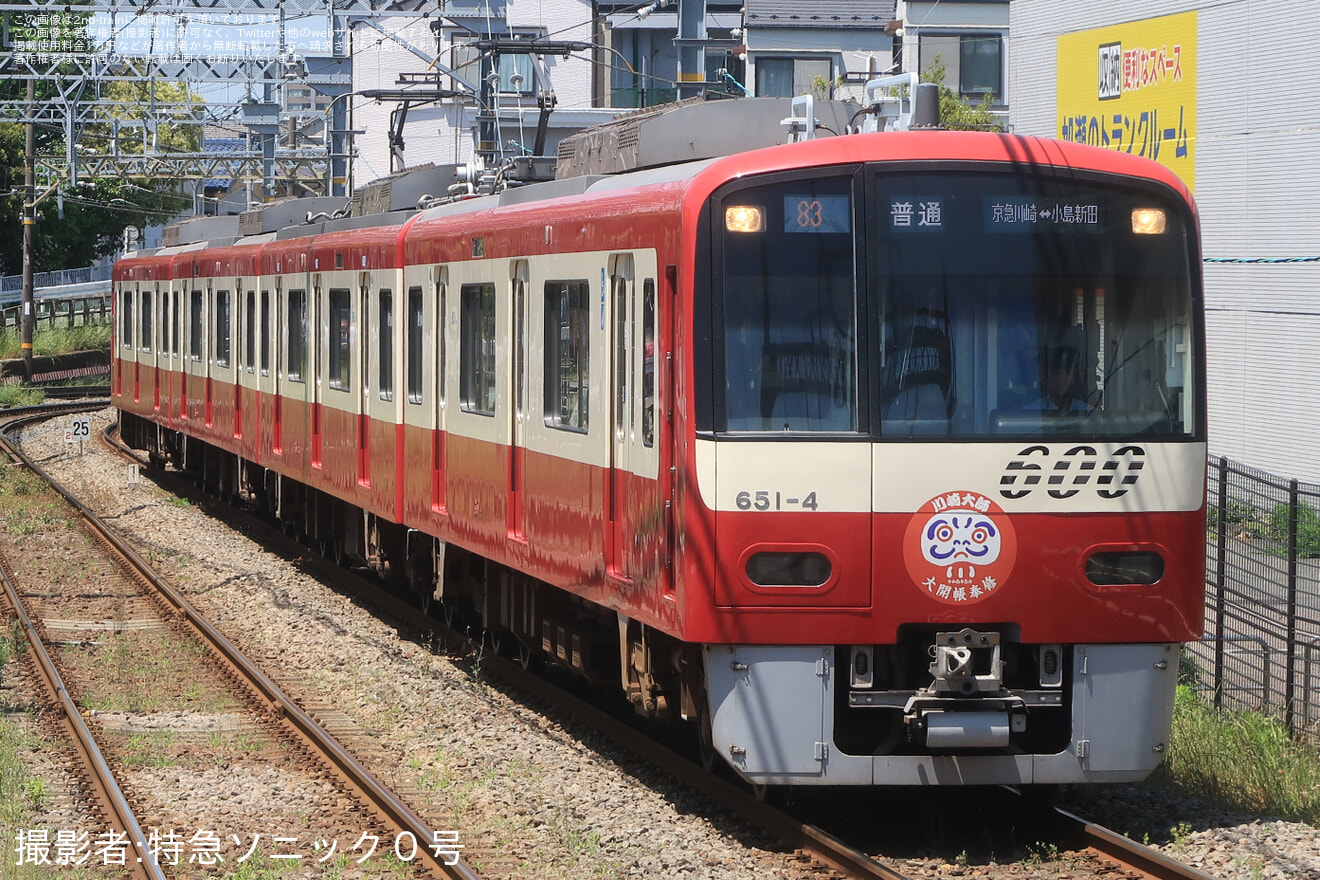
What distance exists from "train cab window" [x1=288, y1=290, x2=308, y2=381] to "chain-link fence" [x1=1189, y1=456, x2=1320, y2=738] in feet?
26.7

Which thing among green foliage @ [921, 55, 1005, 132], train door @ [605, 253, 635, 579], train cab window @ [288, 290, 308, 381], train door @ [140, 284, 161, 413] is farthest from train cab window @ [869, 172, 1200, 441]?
green foliage @ [921, 55, 1005, 132]

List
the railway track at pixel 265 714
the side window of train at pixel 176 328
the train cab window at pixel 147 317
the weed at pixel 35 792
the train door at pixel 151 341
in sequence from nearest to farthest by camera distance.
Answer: the railway track at pixel 265 714, the weed at pixel 35 792, the side window of train at pixel 176 328, the train door at pixel 151 341, the train cab window at pixel 147 317

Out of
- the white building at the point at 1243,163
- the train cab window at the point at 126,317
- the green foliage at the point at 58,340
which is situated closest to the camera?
the white building at the point at 1243,163

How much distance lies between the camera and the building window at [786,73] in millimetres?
40750

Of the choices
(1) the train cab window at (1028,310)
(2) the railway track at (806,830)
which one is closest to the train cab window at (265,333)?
(2) the railway track at (806,830)

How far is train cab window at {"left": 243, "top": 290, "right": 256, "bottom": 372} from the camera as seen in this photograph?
1852 centimetres

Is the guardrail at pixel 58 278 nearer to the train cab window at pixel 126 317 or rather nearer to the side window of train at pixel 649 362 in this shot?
the train cab window at pixel 126 317

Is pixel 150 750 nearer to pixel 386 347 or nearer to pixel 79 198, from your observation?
pixel 386 347

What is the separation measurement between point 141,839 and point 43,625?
6530 mm

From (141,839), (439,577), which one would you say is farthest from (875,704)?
(439,577)

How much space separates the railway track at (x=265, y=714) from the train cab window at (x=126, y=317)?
10434mm

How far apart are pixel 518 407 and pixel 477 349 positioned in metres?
0.98

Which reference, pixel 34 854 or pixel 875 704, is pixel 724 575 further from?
pixel 34 854

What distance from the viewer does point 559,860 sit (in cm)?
743
